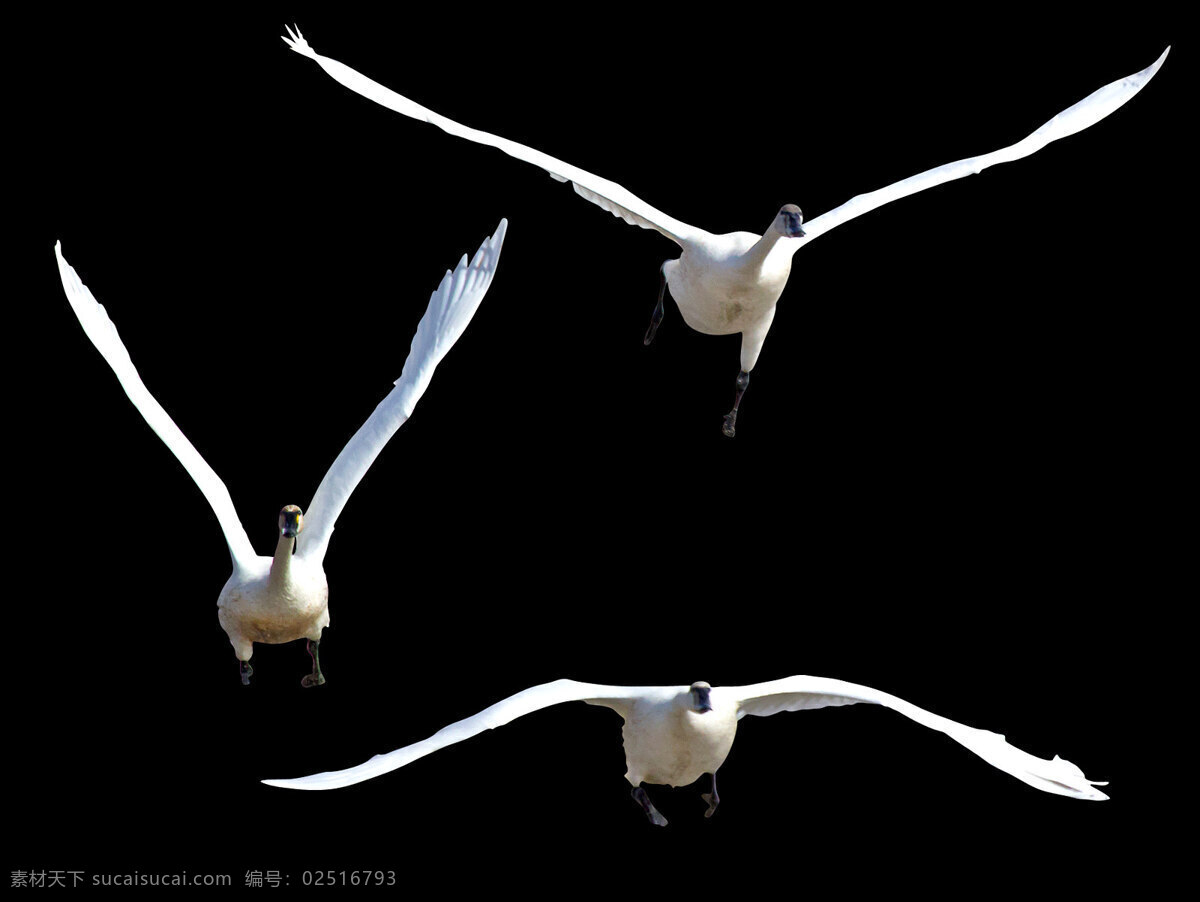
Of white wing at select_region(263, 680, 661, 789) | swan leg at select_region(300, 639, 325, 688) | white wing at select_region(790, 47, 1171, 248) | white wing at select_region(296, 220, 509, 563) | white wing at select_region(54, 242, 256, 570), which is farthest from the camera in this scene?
white wing at select_region(790, 47, 1171, 248)

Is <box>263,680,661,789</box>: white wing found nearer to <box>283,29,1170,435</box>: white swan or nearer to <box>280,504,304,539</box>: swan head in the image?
<box>280,504,304,539</box>: swan head

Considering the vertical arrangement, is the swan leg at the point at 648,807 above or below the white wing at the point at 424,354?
below

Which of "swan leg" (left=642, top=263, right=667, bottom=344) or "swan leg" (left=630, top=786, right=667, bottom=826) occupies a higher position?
"swan leg" (left=642, top=263, right=667, bottom=344)

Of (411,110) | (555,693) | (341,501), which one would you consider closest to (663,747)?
(555,693)

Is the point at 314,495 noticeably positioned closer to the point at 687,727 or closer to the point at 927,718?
the point at 687,727

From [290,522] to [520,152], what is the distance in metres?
1.96

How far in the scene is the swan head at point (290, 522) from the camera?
8.87 metres

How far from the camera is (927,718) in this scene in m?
9.32

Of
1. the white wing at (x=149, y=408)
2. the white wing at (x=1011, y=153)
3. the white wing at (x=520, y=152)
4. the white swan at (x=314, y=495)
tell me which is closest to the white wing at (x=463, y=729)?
the white swan at (x=314, y=495)

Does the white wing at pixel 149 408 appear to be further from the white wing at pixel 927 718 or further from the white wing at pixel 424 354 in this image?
the white wing at pixel 927 718

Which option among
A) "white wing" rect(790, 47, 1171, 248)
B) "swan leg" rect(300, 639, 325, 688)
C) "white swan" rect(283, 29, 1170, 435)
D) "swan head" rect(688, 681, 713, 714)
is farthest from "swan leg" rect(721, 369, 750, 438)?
"swan leg" rect(300, 639, 325, 688)

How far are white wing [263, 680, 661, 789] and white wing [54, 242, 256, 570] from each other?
978mm

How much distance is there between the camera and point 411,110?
955cm

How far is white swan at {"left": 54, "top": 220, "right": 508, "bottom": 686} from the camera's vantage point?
29.4ft
